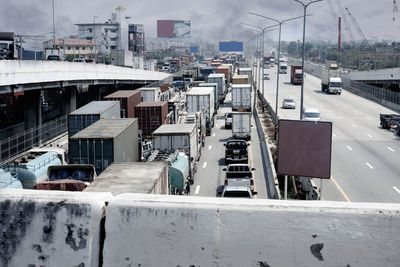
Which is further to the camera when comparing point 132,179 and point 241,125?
point 241,125

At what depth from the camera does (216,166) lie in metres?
31.1

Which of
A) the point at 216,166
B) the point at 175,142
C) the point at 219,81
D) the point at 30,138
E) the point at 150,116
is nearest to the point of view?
the point at 175,142

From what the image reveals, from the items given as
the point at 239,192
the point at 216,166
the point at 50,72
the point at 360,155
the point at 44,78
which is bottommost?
the point at 216,166

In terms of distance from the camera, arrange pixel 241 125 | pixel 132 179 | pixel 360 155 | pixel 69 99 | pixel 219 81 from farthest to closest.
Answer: pixel 219 81
pixel 69 99
pixel 241 125
pixel 360 155
pixel 132 179

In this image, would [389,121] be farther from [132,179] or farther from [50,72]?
[132,179]

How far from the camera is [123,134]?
2272 centimetres

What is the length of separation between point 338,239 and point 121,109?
113 ft

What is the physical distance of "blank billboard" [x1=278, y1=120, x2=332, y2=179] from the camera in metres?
13.0

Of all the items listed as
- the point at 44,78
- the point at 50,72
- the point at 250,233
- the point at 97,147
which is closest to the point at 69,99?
the point at 50,72

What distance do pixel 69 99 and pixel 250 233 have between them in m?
47.1

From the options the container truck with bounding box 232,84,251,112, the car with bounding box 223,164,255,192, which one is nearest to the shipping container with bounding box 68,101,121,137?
the car with bounding box 223,164,255,192

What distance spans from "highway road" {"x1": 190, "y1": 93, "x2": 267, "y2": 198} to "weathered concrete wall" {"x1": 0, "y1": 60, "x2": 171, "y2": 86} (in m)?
12.6

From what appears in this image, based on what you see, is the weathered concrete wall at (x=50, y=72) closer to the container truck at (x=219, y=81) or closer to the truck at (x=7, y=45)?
the truck at (x=7, y=45)

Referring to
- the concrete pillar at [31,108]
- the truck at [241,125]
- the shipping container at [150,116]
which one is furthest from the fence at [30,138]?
the truck at [241,125]
